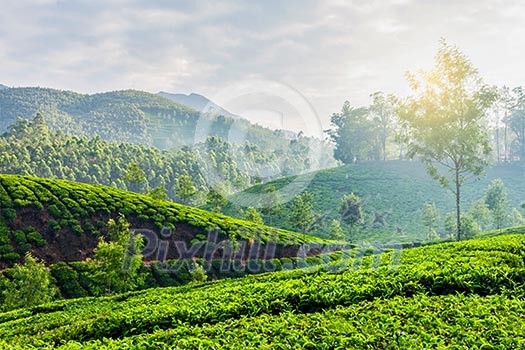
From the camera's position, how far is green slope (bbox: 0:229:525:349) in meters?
5.27

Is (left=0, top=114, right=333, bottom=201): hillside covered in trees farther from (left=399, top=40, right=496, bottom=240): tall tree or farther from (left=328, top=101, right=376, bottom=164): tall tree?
(left=399, top=40, right=496, bottom=240): tall tree

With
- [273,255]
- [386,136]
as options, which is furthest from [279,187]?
[273,255]

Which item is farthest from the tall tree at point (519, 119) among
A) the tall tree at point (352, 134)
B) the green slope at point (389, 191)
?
the tall tree at point (352, 134)

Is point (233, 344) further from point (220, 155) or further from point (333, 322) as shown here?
point (220, 155)

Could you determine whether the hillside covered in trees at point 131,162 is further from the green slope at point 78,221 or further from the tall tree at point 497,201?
the tall tree at point 497,201

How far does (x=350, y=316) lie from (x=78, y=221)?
26.1 metres

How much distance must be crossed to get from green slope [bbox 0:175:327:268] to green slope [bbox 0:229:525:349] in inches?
684

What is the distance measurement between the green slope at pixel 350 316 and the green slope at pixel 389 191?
41039 mm

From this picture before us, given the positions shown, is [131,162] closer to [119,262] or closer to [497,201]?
[119,262]

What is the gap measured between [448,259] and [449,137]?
20357 millimetres

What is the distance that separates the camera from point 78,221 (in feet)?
90.5

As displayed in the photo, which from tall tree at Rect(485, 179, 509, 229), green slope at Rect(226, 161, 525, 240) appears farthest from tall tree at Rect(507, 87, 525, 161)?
tall tree at Rect(485, 179, 509, 229)

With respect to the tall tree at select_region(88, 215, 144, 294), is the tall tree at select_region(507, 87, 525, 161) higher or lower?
higher

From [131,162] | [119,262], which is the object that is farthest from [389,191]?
[119,262]
